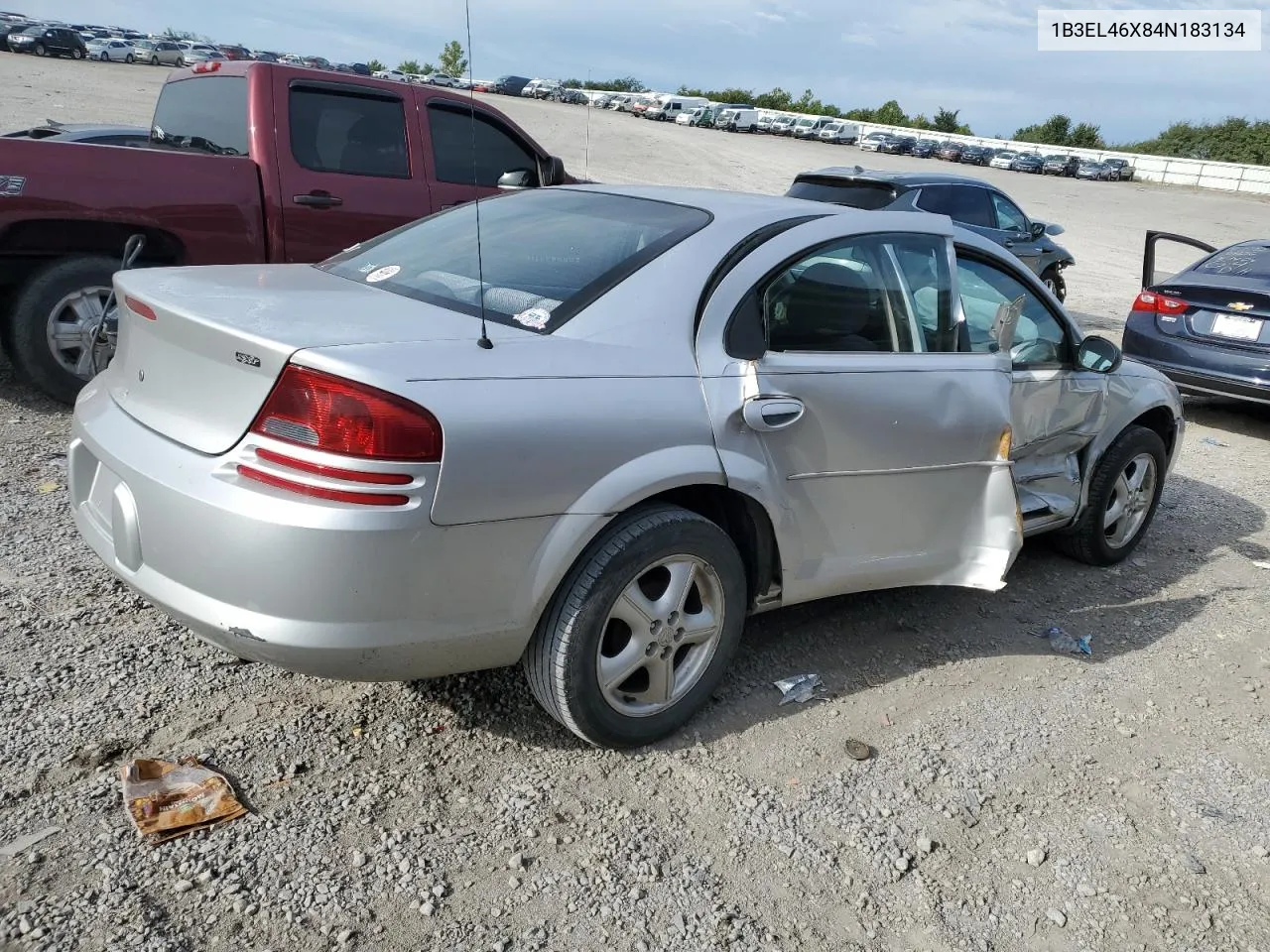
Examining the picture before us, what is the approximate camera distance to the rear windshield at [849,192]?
9.95 m

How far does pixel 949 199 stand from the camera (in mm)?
11156

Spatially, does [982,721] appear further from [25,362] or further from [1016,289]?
[25,362]

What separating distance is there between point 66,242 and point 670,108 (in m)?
57.9

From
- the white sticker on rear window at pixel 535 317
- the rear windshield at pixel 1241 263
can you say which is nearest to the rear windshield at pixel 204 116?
the white sticker on rear window at pixel 535 317

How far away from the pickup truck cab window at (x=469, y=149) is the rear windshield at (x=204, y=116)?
119 cm

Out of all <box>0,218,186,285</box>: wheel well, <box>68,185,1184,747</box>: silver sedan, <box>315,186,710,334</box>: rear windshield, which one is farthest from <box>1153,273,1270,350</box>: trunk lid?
<box>0,218,186,285</box>: wheel well

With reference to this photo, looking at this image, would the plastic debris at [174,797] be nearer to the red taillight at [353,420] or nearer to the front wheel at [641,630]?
the front wheel at [641,630]

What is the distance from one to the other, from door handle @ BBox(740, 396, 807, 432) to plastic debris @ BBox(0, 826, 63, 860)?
2.12 meters

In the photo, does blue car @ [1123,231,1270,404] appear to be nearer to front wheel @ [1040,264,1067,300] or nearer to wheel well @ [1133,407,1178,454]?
wheel well @ [1133,407,1178,454]

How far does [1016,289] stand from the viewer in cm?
442

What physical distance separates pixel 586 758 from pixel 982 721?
1.41 metres

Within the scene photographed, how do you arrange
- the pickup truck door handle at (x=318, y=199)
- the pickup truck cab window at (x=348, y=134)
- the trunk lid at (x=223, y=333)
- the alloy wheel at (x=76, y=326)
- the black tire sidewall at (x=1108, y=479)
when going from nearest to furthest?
the trunk lid at (x=223, y=333), the black tire sidewall at (x=1108, y=479), the alloy wheel at (x=76, y=326), the pickup truck door handle at (x=318, y=199), the pickup truck cab window at (x=348, y=134)

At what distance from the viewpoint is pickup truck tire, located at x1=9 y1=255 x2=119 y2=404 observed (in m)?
5.47

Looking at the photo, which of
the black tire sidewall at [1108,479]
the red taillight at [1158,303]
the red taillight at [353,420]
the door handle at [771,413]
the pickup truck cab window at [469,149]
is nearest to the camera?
the red taillight at [353,420]
